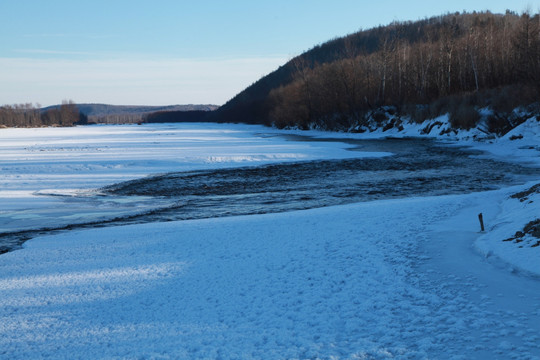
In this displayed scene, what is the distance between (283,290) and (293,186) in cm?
1241

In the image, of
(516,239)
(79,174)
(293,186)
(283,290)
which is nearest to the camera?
(283,290)

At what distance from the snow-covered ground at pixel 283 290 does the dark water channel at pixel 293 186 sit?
252 cm

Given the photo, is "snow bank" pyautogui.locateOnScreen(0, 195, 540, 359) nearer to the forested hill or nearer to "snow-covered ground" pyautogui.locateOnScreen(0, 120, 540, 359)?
"snow-covered ground" pyautogui.locateOnScreen(0, 120, 540, 359)

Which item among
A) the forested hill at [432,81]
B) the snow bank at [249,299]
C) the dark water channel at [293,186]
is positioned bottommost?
the snow bank at [249,299]

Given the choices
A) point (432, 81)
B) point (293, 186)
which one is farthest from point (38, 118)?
point (293, 186)

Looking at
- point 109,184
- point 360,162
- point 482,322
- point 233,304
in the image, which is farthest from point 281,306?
point 360,162

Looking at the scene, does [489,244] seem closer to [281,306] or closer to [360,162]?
[281,306]

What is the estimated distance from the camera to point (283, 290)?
6.90 m

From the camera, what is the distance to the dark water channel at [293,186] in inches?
553

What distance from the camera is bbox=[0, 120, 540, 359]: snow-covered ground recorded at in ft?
17.0

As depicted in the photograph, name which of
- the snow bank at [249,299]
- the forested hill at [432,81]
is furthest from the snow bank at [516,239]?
the forested hill at [432,81]

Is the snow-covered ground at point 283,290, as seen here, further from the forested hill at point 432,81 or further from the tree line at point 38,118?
the tree line at point 38,118

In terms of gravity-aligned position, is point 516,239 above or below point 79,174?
below

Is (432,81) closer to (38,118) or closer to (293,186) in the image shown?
(293,186)
